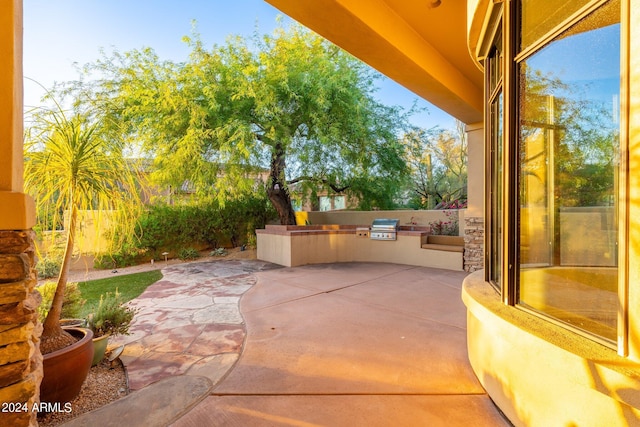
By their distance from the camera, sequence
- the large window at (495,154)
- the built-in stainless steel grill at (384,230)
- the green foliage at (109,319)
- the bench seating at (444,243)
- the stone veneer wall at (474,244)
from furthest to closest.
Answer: the built-in stainless steel grill at (384,230) < the bench seating at (444,243) < the stone veneer wall at (474,244) < the green foliage at (109,319) < the large window at (495,154)

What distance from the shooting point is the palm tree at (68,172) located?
214 cm

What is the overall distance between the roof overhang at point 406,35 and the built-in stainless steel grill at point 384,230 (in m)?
3.42

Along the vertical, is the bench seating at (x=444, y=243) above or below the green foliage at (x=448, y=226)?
below

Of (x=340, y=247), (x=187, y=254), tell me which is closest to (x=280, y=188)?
(x=340, y=247)

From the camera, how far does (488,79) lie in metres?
2.80

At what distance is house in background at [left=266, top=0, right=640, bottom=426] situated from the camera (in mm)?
1245

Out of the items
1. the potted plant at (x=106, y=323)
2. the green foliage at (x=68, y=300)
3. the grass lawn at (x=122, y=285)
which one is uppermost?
the green foliage at (x=68, y=300)

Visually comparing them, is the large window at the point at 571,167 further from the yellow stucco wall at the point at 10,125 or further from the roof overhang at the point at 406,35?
the yellow stucco wall at the point at 10,125

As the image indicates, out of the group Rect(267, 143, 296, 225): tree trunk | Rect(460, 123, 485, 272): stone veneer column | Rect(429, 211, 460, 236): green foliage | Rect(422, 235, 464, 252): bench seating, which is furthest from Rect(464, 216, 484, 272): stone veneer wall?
Rect(267, 143, 296, 225): tree trunk

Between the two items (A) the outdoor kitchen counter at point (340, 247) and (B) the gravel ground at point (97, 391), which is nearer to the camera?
(B) the gravel ground at point (97, 391)

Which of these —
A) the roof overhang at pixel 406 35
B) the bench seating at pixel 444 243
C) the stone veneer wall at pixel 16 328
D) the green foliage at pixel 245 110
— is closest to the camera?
the stone veneer wall at pixel 16 328

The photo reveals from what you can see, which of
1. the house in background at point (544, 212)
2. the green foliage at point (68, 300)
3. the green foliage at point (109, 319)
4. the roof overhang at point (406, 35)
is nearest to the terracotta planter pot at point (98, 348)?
the green foliage at point (109, 319)

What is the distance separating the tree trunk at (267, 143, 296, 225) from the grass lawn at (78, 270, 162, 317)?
3.63 meters

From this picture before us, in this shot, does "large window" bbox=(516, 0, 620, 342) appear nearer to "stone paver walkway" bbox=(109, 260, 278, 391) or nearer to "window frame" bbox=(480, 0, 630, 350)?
"window frame" bbox=(480, 0, 630, 350)
